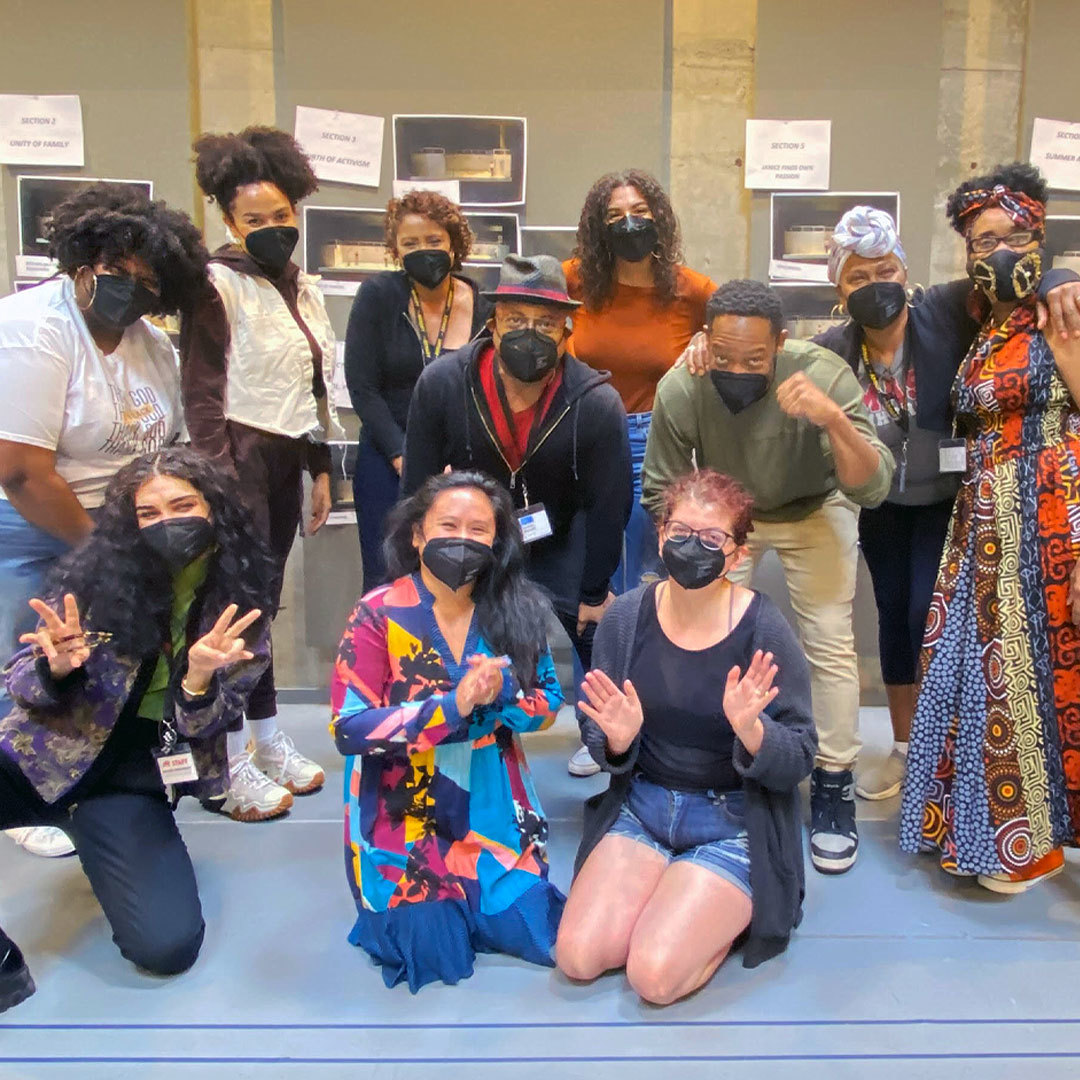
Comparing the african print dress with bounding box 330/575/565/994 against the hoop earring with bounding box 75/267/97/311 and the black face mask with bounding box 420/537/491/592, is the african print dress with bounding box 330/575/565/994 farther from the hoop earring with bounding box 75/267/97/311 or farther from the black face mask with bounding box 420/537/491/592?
the hoop earring with bounding box 75/267/97/311

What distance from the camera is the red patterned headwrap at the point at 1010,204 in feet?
7.18

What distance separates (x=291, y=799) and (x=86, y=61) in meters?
2.85

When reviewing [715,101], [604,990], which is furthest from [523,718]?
[715,101]

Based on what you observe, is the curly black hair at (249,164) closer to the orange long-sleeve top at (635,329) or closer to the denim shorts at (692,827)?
the orange long-sleeve top at (635,329)

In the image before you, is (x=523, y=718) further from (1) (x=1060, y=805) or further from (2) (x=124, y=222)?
(2) (x=124, y=222)

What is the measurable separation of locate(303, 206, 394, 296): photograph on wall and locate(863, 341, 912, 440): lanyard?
6.41ft

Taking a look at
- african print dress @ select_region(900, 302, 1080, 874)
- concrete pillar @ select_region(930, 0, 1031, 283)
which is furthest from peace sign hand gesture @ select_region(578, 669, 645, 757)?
concrete pillar @ select_region(930, 0, 1031, 283)

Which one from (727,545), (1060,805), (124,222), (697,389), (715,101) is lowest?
(1060,805)

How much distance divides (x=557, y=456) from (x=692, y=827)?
3.28 feet

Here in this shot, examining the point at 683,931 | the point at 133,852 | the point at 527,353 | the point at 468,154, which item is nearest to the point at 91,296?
the point at 527,353

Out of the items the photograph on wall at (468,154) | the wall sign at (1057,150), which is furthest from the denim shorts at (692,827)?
the wall sign at (1057,150)

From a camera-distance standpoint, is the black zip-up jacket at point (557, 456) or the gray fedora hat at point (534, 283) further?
the black zip-up jacket at point (557, 456)

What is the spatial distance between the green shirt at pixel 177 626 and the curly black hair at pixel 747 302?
1.38 metres

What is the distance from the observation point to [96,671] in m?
2.06
